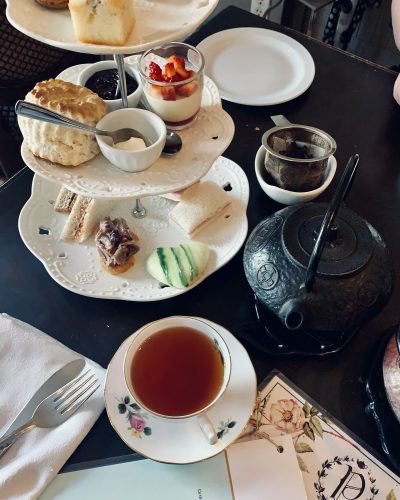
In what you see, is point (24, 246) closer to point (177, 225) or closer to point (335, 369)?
point (177, 225)

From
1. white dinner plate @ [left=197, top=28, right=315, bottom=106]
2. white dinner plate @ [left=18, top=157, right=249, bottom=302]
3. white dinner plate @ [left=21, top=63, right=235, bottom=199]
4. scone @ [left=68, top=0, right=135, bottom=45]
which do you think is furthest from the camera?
white dinner plate @ [left=197, top=28, right=315, bottom=106]

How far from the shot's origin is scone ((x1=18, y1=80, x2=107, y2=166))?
0.62 meters

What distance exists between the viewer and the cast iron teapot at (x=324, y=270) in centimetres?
61

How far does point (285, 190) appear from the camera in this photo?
87 centimetres

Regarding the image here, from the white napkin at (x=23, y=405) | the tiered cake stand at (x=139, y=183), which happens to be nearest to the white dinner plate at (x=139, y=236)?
the tiered cake stand at (x=139, y=183)

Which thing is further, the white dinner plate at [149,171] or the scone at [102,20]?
the white dinner plate at [149,171]

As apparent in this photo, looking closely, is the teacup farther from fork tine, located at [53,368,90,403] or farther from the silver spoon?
the silver spoon

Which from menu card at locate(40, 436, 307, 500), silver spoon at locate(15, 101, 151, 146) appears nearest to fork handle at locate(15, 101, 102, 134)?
silver spoon at locate(15, 101, 151, 146)

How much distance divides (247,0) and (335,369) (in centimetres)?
179

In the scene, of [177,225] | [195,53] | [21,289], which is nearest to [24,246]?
[21,289]

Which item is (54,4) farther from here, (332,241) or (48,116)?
(332,241)

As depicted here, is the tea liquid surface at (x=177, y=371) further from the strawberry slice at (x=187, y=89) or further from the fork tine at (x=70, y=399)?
the strawberry slice at (x=187, y=89)

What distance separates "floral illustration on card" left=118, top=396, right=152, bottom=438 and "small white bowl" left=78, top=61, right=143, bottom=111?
1.38ft

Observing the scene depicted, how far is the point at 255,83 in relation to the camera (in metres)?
1.14
